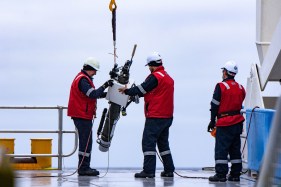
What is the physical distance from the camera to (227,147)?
13.3 m

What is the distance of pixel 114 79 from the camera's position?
1399 cm

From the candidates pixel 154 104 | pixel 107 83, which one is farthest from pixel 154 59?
pixel 107 83

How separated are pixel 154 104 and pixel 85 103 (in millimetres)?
1333

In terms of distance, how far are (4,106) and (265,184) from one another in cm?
1372

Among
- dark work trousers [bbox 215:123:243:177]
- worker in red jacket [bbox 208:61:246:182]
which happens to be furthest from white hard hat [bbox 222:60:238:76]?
dark work trousers [bbox 215:123:243:177]

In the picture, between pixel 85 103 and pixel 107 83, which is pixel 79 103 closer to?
pixel 85 103

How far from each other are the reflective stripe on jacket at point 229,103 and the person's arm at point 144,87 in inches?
44.0

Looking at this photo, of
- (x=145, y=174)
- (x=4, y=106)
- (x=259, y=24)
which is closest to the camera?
(x=145, y=174)

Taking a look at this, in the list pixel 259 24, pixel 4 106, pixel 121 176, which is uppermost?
pixel 259 24

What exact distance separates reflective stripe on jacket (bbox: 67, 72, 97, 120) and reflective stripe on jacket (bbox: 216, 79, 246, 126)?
2334mm

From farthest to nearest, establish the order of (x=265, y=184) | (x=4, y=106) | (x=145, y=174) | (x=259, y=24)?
(x=259, y=24)
(x=4, y=106)
(x=145, y=174)
(x=265, y=184)

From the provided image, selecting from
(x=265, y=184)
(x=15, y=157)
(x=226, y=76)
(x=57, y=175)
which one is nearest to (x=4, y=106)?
(x=15, y=157)

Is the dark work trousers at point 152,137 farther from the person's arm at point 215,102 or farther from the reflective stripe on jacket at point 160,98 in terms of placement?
the person's arm at point 215,102

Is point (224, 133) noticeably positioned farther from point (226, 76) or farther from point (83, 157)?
point (83, 157)
